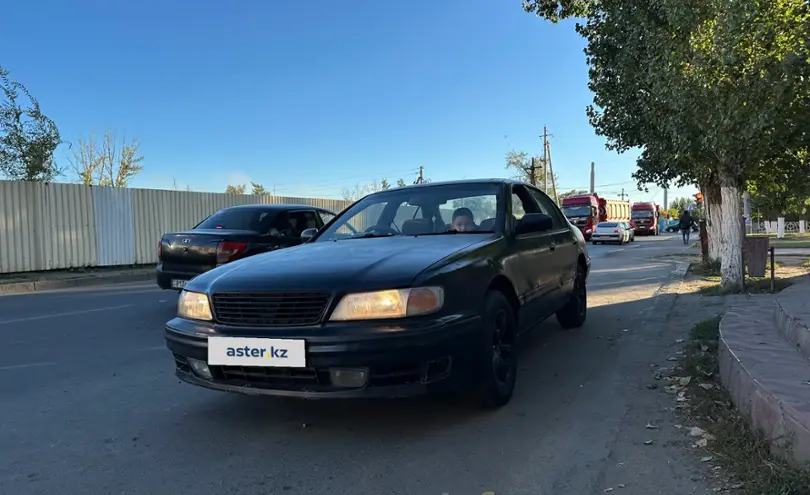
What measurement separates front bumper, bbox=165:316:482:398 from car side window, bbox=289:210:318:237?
5424mm

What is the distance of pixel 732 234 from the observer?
898cm

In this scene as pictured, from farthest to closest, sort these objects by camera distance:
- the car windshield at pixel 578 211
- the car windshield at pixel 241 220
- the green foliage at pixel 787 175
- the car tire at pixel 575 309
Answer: the car windshield at pixel 578 211 → the green foliage at pixel 787 175 → the car windshield at pixel 241 220 → the car tire at pixel 575 309

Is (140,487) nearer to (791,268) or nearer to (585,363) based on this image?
(585,363)

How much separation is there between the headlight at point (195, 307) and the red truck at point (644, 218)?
49.7m

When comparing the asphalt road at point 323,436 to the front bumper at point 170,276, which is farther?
the front bumper at point 170,276

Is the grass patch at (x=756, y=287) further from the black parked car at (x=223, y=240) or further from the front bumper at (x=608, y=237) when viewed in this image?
the front bumper at (x=608, y=237)

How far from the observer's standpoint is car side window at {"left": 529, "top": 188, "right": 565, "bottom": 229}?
18.3 feet

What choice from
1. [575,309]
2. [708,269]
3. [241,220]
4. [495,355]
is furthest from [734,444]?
[708,269]

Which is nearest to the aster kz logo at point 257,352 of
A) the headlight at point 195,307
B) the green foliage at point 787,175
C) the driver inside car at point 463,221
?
the headlight at point 195,307

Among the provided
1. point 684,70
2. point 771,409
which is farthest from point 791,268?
point 771,409

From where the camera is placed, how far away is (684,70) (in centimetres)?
789

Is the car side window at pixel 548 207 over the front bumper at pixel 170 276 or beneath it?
over

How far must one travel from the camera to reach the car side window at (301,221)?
28.1 ft

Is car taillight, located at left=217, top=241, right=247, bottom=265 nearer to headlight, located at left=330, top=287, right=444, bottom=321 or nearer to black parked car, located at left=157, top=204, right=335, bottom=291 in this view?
black parked car, located at left=157, top=204, right=335, bottom=291
